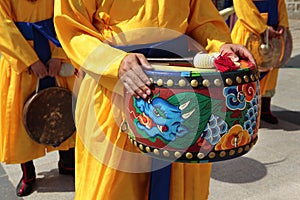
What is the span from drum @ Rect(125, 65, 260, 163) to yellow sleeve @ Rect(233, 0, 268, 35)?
2318 millimetres

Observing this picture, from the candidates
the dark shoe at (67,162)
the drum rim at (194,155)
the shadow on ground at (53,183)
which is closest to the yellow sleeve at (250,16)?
the dark shoe at (67,162)

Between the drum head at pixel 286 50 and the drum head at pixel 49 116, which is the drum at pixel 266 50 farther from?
the drum head at pixel 49 116

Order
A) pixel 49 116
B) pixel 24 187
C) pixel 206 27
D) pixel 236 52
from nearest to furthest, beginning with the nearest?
1. pixel 236 52
2. pixel 206 27
3. pixel 49 116
4. pixel 24 187

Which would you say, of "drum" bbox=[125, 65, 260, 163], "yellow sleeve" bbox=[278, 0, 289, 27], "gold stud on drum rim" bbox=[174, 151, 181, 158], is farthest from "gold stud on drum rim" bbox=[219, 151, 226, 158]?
"yellow sleeve" bbox=[278, 0, 289, 27]

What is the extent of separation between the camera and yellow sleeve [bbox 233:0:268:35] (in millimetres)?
3477

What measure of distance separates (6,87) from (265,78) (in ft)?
7.37

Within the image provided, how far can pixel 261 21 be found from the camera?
3.51 meters

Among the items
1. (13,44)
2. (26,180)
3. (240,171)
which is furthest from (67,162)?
(240,171)

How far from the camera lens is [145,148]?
1.27 metres

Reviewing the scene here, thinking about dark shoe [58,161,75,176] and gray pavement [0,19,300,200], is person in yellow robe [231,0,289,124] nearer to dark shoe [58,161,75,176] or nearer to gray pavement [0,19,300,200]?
gray pavement [0,19,300,200]

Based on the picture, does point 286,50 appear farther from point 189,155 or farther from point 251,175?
point 189,155

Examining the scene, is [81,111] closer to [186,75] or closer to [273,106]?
[186,75]

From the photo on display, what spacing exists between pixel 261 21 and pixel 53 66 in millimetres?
1737

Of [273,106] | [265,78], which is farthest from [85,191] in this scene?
[273,106]
